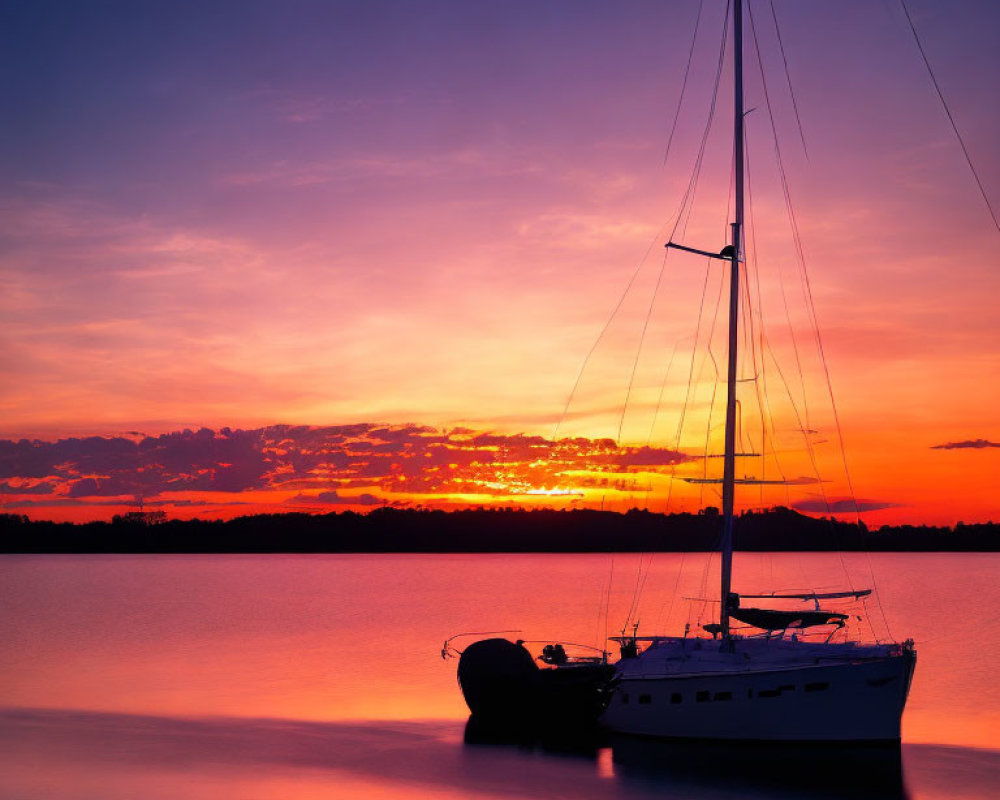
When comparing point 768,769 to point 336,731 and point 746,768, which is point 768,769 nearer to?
point 746,768

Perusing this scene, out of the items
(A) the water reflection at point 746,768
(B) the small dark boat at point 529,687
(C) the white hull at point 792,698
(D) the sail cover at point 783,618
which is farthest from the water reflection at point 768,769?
(D) the sail cover at point 783,618

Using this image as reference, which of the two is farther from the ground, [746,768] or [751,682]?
[751,682]

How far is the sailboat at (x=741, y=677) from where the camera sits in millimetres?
40594

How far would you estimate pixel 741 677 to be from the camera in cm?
4128

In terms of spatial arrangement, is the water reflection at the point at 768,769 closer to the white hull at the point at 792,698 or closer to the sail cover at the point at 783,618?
the white hull at the point at 792,698

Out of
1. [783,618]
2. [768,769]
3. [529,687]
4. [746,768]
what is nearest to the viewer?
[768,769]

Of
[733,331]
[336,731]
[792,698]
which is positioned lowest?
[336,731]

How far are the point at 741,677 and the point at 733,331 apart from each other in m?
13.9

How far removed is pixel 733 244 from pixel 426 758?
24966 mm

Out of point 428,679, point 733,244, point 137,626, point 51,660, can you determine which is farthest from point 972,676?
point 137,626

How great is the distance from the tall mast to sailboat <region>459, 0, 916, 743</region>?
42mm

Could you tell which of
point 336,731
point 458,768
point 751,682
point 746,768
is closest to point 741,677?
point 751,682

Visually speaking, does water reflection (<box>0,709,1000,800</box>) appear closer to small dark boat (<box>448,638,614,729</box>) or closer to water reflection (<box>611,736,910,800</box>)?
water reflection (<box>611,736,910,800</box>)

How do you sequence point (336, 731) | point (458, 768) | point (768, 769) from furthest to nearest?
point (336, 731), point (458, 768), point (768, 769)
